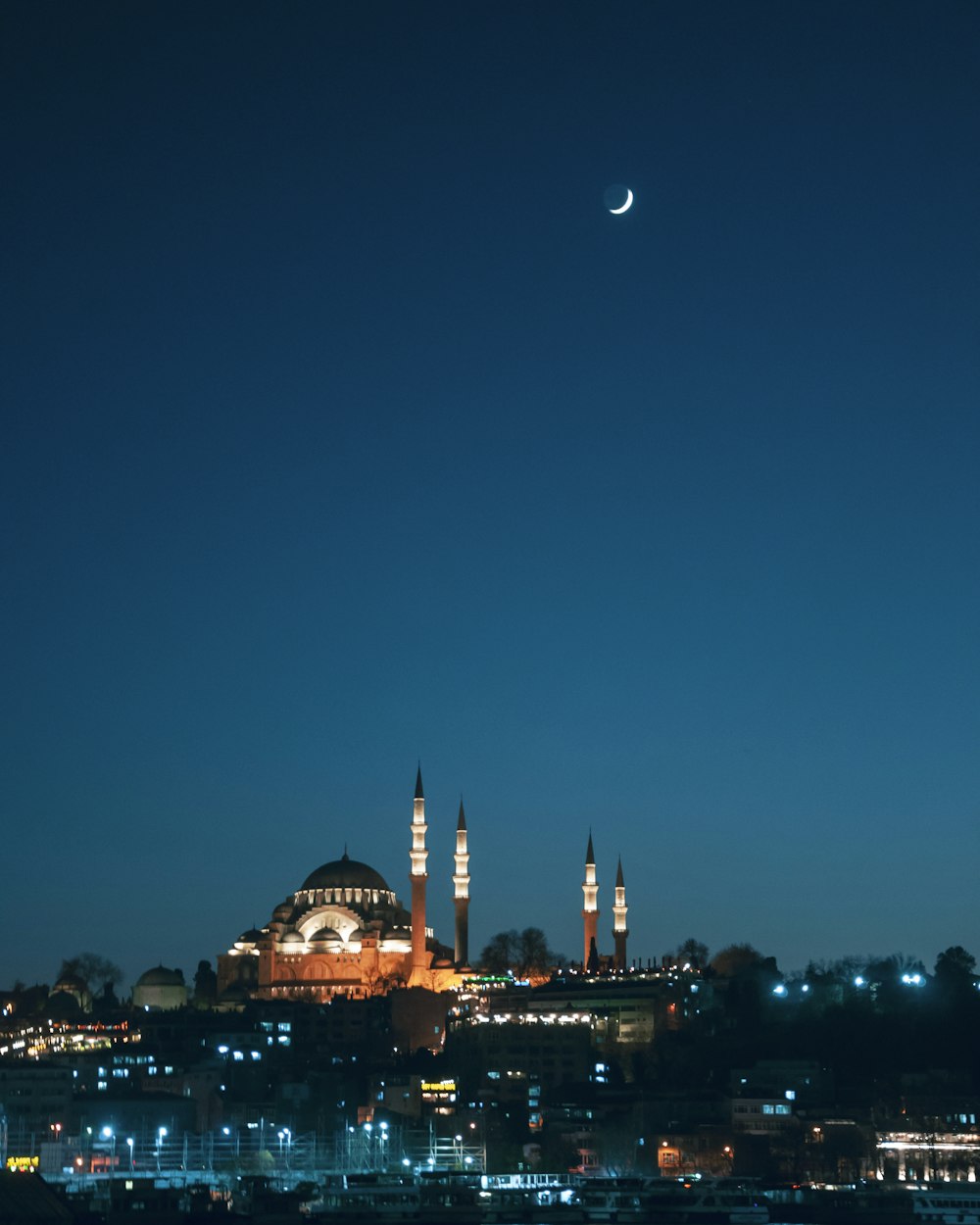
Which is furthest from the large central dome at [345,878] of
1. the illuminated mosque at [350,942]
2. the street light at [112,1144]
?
the street light at [112,1144]

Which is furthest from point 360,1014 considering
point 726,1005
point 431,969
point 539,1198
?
point 539,1198

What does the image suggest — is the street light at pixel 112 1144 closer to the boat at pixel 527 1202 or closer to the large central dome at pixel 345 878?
the boat at pixel 527 1202

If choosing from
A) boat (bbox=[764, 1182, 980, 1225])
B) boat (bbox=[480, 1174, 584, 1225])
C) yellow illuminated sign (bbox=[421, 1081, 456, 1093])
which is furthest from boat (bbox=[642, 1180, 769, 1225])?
yellow illuminated sign (bbox=[421, 1081, 456, 1093])

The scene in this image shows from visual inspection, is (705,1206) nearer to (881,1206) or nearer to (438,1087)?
(881,1206)

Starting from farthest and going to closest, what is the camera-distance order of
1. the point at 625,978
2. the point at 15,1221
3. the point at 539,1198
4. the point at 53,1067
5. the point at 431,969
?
1. the point at 431,969
2. the point at 625,978
3. the point at 53,1067
4. the point at 539,1198
5. the point at 15,1221

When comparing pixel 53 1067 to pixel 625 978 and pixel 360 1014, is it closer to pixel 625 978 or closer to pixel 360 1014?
pixel 360 1014
